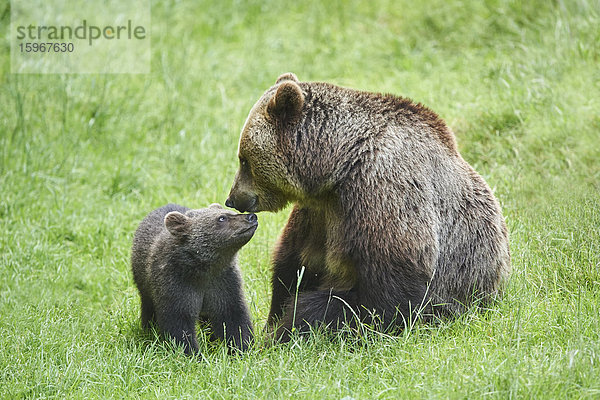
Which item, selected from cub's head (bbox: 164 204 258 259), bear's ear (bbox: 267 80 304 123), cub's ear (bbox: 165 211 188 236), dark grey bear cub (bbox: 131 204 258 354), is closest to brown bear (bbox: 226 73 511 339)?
bear's ear (bbox: 267 80 304 123)

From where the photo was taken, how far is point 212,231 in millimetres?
6094

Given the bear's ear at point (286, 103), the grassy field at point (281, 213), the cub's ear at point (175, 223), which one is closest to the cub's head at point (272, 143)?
the bear's ear at point (286, 103)

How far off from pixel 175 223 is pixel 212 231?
12.4 inches

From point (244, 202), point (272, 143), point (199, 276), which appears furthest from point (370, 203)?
→ point (199, 276)

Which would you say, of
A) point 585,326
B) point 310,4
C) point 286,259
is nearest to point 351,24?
point 310,4

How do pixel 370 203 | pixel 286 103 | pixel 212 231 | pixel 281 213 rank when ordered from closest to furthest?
pixel 370 203, pixel 286 103, pixel 212 231, pixel 281 213

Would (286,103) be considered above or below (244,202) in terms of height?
above

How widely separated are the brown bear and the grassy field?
0.28 m

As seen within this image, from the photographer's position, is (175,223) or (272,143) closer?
(272,143)

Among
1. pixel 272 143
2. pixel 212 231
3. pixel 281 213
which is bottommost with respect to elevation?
pixel 281 213

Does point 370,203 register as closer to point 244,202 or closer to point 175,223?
point 244,202

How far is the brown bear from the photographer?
546cm

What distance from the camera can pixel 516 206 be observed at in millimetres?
7844

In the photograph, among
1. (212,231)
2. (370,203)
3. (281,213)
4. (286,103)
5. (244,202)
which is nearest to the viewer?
(370,203)
